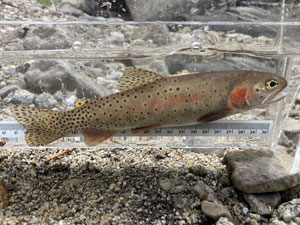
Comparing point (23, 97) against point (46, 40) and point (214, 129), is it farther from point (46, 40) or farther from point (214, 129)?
point (214, 129)

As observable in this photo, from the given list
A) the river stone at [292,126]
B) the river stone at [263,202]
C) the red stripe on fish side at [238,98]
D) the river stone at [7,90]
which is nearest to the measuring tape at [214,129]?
the river stone at [292,126]

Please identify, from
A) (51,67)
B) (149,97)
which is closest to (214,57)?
(149,97)

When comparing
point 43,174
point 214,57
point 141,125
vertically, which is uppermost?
point 214,57

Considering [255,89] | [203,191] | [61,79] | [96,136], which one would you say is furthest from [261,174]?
[61,79]

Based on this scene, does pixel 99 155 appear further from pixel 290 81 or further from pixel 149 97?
pixel 290 81

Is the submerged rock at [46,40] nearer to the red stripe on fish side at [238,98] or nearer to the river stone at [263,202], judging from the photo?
the red stripe on fish side at [238,98]
